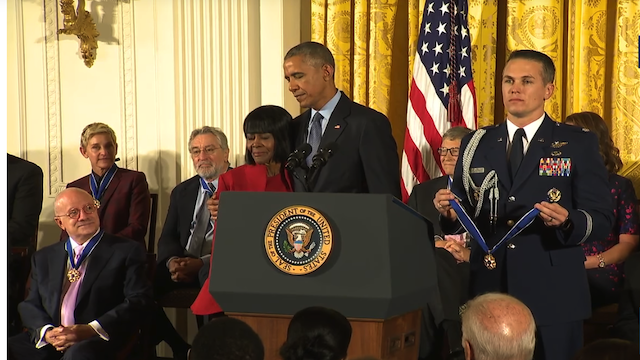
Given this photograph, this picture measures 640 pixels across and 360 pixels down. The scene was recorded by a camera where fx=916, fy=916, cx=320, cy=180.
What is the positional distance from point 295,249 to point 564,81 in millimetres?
3390

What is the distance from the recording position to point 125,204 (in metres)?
5.84

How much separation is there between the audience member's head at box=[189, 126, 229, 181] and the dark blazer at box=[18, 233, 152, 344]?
37.8 inches

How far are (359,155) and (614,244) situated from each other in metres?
1.79

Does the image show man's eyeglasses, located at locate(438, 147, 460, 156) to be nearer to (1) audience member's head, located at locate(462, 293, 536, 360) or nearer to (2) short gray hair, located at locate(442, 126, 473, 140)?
(2) short gray hair, located at locate(442, 126, 473, 140)

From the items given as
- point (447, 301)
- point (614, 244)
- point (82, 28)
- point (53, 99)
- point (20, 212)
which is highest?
point (82, 28)

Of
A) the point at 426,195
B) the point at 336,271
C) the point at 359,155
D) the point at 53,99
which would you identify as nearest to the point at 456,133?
the point at 426,195

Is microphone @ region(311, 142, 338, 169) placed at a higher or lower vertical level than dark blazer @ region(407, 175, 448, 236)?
higher

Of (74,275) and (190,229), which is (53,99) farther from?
(74,275)

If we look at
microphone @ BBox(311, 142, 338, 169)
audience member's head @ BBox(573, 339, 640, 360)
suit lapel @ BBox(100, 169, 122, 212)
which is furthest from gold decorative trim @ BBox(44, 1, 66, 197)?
audience member's head @ BBox(573, 339, 640, 360)

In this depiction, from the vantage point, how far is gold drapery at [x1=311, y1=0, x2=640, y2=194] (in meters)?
5.59

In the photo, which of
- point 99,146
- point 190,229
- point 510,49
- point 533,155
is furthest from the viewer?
point 99,146

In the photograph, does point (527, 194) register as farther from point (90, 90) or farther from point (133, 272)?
point (90, 90)

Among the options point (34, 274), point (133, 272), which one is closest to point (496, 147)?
point (133, 272)

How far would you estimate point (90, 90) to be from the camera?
6.47m
